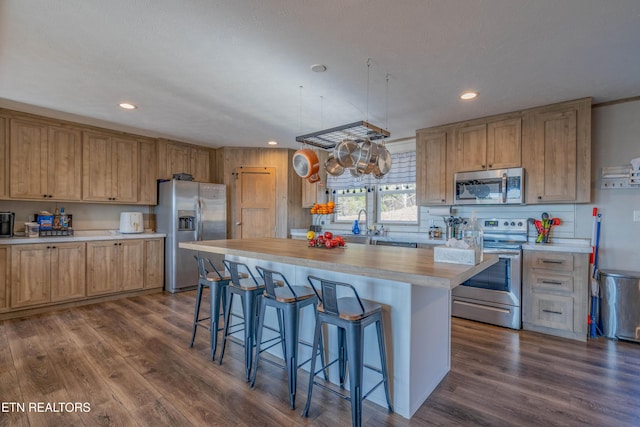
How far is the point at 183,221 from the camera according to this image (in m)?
4.79

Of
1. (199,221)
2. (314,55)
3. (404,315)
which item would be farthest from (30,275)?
(404,315)

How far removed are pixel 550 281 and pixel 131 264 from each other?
5.24m

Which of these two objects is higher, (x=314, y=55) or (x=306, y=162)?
(x=314, y=55)

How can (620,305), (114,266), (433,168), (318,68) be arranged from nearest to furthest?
(318,68) < (620,305) < (433,168) < (114,266)

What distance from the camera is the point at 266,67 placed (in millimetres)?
2564

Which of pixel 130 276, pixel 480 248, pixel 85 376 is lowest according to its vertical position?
pixel 85 376

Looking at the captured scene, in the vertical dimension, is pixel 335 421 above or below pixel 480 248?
below

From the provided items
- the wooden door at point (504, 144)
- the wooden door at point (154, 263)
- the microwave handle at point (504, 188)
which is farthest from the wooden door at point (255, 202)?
the microwave handle at point (504, 188)

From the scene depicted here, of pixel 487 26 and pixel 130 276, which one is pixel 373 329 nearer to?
pixel 487 26

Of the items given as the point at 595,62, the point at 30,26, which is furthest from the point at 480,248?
the point at 30,26

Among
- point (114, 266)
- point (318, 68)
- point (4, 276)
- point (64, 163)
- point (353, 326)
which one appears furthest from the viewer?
point (114, 266)

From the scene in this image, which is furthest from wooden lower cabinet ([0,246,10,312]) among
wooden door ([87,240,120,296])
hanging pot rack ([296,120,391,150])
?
hanging pot rack ([296,120,391,150])

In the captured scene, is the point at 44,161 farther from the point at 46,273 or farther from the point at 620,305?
the point at 620,305

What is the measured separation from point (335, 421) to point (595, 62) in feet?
10.6
